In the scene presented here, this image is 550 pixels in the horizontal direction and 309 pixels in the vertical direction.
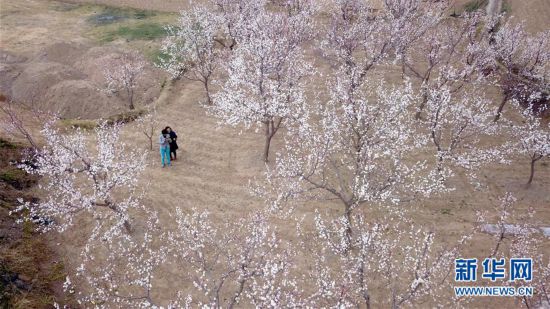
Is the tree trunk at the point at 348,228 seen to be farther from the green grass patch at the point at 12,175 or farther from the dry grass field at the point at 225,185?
the green grass patch at the point at 12,175

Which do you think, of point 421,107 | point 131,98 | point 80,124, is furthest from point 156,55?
point 421,107

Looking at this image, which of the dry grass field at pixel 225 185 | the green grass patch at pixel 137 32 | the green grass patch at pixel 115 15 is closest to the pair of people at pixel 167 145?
the dry grass field at pixel 225 185

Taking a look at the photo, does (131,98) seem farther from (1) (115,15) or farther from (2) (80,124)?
(1) (115,15)

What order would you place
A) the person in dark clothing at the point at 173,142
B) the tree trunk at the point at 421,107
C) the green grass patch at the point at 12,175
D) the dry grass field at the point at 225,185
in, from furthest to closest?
the tree trunk at the point at 421,107, the person in dark clothing at the point at 173,142, the green grass patch at the point at 12,175, the dry grass field at the point at 225,185

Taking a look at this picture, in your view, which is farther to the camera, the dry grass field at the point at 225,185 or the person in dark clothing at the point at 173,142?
the person in dark clothing at the point at 173,142

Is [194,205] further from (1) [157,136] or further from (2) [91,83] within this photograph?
(2) [91,83]

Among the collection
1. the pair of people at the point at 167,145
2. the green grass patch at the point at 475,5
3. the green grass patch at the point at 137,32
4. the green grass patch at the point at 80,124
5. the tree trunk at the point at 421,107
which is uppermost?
the green grass patch at the point at 475,5

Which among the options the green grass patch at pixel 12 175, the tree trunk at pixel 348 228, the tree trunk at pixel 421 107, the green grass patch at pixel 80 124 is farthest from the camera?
the tree trunk at pixel 421 107

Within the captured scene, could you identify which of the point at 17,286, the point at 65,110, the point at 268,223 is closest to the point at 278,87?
the point at 268,223
